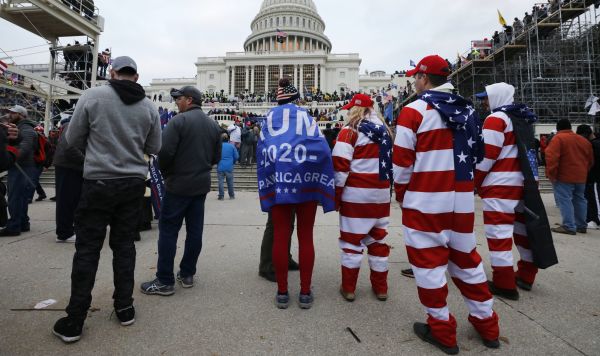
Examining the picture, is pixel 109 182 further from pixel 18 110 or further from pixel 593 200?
pixel 593 200

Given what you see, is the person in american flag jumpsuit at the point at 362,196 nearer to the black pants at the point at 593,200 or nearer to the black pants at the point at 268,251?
the black pants at the point at 268,251

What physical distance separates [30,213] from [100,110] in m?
6.42

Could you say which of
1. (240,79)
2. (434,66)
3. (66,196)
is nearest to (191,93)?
(434,66)

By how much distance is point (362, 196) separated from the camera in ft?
9.38

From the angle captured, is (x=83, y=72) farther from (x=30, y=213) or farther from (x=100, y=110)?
(x=100, y=110)

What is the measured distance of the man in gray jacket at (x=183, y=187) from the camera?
2.98m

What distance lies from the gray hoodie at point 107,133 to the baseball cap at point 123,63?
196 mm

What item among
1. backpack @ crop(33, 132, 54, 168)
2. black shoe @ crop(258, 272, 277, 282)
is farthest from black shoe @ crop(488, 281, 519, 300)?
backpack @ crop(33, 132, 54, 168)

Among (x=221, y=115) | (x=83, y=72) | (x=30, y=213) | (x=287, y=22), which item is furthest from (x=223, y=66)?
(x=30, y=213)

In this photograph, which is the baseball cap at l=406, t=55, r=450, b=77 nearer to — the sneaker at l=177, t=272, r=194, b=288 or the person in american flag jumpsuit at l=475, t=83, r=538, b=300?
the person in american flag jumpsuit at l=475, t=83, r=538, b=300

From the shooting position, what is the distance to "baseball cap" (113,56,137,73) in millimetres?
2531

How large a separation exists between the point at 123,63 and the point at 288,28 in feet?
248

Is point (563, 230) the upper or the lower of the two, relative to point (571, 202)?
lower

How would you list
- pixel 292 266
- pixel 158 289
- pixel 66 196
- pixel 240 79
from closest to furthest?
pixel 158 289
pixel 292 266
pixel 66 196
pixel 240 79
